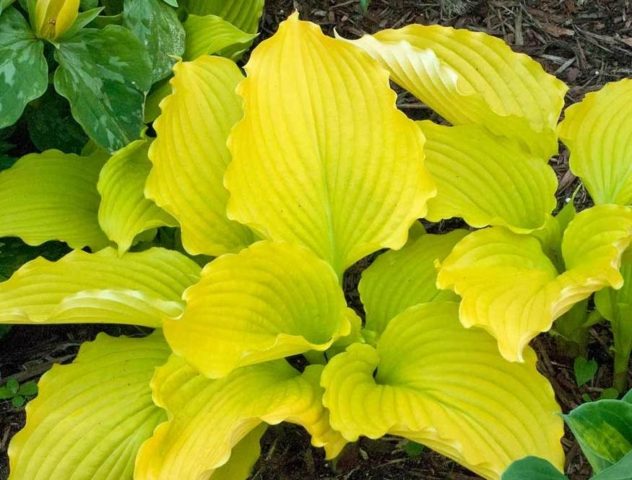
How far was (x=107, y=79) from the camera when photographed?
186cm

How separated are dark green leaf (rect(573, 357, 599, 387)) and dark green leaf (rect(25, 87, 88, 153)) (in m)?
1.28

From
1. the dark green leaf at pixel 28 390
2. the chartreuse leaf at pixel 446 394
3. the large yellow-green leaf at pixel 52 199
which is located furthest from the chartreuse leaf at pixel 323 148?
the dark green leaf at pixel 28 390

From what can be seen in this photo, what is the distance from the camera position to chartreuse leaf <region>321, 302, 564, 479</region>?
145 centimetres

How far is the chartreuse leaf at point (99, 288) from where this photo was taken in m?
1.48

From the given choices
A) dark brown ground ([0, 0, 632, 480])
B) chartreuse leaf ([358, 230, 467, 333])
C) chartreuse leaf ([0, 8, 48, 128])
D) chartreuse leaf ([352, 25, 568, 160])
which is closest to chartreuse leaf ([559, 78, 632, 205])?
chartreuse leaf ([352, 25, 568, 160])

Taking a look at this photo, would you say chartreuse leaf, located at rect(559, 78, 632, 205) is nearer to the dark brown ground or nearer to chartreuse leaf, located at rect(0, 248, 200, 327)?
the dark brown ground

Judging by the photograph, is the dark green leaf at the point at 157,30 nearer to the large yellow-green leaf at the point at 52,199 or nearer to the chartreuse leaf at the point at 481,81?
the large yellow-green leaf at the point at 52,199

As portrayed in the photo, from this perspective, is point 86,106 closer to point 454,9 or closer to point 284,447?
point 284,447

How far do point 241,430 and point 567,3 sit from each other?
1.68 meters

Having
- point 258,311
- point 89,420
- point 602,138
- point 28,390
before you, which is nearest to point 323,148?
point 258,311

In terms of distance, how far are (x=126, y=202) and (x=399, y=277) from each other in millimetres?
590

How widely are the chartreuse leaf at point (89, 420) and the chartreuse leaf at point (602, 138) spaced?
3.14 feet

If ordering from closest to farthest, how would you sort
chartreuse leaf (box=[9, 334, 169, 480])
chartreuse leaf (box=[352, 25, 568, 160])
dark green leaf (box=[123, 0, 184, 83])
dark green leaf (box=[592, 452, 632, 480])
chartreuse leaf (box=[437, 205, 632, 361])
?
dark green leaf (box=[592, 452, 632, 480])
chartreuse leaf (box=[437, 205, 632, 361])
chartreuse leaf (box=[9, 334, 169, 480])
chartreuse leaf (box=[352, 25, 568, 160])
dark green leaf (box=[123, 0, 184, 83])

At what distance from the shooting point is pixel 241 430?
145 cm
